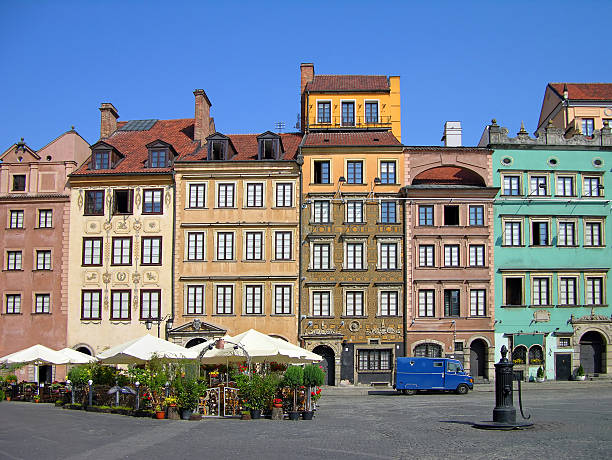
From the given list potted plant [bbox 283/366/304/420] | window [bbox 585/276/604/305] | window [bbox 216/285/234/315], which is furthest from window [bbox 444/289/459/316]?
potted plant [bbox 283/366/304/420]

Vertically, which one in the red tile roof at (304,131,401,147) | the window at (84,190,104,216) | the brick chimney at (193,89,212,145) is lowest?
the window at (84,190,104,216)

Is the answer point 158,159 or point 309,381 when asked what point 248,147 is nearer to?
point 158,159

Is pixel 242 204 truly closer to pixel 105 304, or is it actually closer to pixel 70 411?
pixel 105 304

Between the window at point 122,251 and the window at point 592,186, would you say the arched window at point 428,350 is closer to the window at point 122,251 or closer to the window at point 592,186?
the window at point 592,186

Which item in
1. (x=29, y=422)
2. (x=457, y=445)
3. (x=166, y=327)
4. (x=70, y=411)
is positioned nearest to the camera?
(x=457, y=445)

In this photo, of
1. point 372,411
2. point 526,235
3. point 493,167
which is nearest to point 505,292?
point 526,235

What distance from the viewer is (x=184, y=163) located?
1919 inches

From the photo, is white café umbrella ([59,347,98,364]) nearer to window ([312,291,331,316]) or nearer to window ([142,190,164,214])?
window ([142,190,164,214])

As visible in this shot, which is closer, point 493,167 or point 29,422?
point 29,422

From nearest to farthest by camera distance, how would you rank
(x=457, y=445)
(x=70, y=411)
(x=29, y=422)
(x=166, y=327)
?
(x=457, y=445)
(x=29, y=422)
(x=70, y=411)
(x=166, y=327)

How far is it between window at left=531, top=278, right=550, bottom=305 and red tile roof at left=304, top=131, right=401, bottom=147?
466 inches

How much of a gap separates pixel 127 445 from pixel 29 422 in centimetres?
671

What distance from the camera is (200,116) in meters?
52.3

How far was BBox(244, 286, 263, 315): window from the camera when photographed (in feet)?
156
